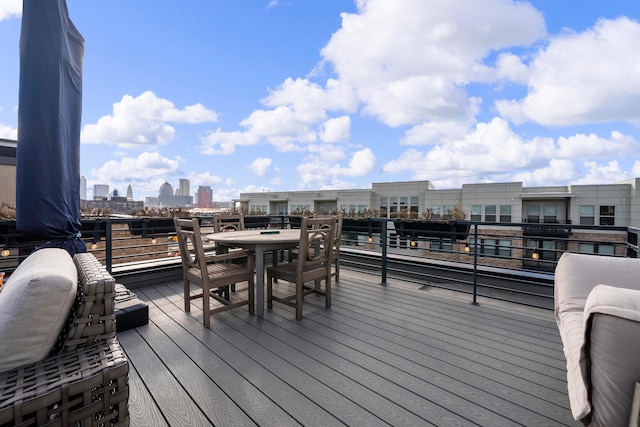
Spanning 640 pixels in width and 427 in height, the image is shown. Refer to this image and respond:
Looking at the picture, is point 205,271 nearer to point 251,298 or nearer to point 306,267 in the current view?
point 251,298

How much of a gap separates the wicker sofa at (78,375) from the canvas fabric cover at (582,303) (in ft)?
5.18

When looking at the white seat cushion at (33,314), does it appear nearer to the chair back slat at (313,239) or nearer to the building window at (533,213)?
the chair back slat at (313,239)

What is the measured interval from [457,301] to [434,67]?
17.1 ft

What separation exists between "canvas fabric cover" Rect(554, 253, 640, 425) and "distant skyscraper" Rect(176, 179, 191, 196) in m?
12.2

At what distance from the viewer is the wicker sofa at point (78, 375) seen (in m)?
0.81

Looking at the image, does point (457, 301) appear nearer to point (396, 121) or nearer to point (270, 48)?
point (270, 48)

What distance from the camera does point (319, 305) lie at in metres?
3.04

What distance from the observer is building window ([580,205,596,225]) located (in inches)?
499

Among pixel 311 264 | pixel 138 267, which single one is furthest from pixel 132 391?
pixel 138 267

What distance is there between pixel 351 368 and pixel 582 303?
1.40 m

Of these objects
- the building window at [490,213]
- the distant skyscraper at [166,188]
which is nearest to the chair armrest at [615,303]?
the distant skyscraper at [166,188]

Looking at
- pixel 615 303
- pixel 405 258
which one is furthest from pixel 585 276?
pixel 405 258

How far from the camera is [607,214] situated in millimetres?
12422

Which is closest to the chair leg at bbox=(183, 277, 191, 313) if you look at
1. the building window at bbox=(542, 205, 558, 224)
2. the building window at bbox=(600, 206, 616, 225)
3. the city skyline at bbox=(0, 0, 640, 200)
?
the city skyline at bbox=(0, 0, 640, 200)
